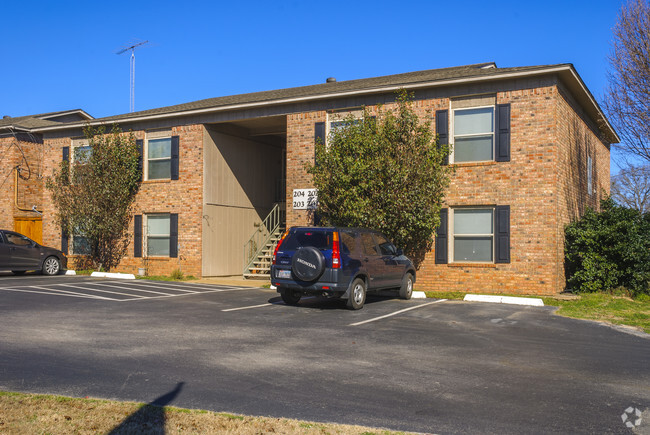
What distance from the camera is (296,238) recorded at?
12.7m

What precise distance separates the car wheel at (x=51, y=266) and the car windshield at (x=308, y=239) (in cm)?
1223

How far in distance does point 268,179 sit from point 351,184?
30.3 feet

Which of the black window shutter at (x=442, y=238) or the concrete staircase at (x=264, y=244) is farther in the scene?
the concrete staircase at (x=264, y=244)

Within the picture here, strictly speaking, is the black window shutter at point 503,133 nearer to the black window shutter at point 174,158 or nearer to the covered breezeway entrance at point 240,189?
the covered breezeway entrance at point 240,189

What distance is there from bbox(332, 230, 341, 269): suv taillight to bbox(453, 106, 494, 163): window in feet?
21.0

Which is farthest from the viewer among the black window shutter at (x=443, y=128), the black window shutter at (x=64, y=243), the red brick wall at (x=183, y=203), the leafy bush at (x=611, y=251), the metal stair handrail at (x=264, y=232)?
the black window shutter at (x=64, y=243)

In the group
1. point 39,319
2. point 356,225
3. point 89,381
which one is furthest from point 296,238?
point 89,381

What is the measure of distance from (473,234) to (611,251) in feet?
11.9

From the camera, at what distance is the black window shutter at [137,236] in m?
21.6

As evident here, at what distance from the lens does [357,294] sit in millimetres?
12516

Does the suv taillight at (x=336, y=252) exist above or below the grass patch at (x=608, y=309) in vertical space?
above

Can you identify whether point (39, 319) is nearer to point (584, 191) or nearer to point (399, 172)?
point (399, 172)

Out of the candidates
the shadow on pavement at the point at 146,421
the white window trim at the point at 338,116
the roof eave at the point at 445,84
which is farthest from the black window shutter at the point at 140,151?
the shadow on pavement at the point at 146,421

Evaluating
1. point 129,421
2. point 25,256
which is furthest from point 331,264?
point 25,256
